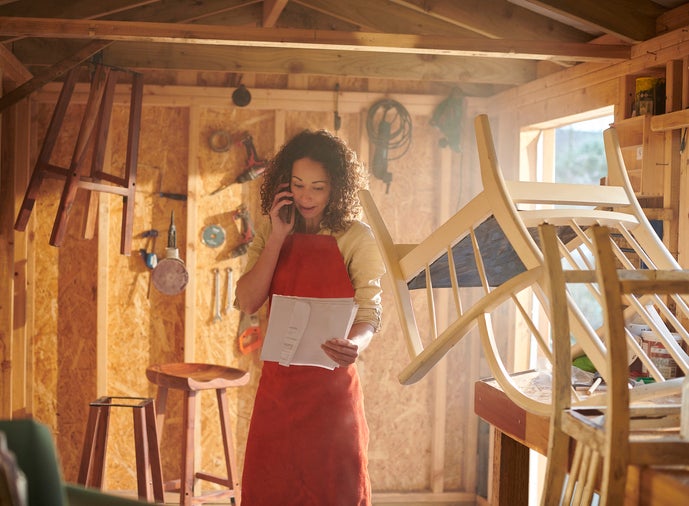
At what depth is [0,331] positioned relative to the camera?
4.24 metres

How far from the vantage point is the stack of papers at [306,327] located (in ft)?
8.50

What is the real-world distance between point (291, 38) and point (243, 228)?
1.69 metres

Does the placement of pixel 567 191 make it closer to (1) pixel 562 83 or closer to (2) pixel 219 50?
(1) pixel 562 83

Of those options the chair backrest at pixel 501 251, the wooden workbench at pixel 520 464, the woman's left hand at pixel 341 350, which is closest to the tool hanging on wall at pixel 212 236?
the woman's left hand at pixel 341 350

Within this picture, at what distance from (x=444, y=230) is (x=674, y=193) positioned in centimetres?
173

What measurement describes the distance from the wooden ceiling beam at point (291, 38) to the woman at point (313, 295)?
785 mm

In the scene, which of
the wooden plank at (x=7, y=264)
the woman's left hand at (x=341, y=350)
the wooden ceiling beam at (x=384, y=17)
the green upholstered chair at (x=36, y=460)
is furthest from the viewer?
the wooden ceiling beam at (x=384, y=17)

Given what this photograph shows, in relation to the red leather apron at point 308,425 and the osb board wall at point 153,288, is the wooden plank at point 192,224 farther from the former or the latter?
the red leather apron at point 308,425

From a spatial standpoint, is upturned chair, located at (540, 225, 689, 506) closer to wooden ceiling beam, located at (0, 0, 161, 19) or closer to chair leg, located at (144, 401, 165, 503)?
chair leg, located at (144, 401, 165, 503)

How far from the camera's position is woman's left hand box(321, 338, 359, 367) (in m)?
2.51

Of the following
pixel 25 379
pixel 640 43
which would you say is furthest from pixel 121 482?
pixel 640 43

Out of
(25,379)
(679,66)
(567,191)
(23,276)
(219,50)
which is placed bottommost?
(25,379)

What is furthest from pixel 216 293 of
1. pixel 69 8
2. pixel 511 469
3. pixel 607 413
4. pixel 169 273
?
pixel 607 413

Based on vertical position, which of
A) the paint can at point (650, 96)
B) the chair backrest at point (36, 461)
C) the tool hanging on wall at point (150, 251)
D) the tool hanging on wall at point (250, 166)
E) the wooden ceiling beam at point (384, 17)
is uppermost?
the wooden ceiling beam at point (384, 17)
